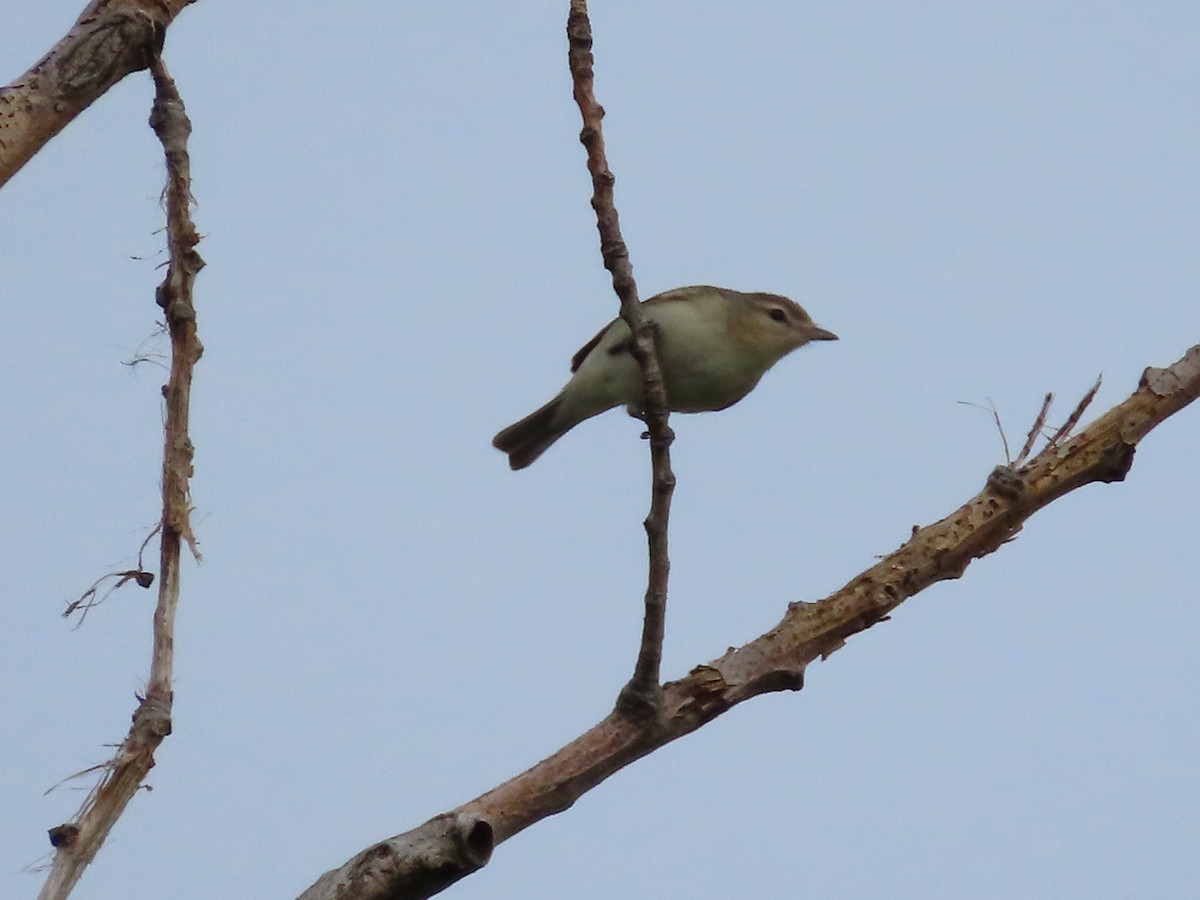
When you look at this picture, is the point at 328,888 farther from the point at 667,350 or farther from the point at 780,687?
the point at 667,350

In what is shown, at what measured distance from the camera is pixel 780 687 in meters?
4.23

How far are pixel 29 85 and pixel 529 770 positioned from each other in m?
2.22

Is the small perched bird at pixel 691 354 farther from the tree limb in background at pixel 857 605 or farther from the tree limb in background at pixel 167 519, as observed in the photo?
the tree limb in background at pixel 167 519

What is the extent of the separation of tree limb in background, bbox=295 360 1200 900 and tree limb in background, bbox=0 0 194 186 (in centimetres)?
206

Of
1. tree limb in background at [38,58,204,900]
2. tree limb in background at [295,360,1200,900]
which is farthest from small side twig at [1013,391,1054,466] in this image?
tree limb in background at [38,58,204,900]

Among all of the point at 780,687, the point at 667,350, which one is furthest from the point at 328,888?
the point at 667,350

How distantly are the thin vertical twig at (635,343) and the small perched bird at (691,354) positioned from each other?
2.34 m

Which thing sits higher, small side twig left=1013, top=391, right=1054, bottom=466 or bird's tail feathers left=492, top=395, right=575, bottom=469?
bird's tail feathers left=492, top=395, right=575, bottom=469

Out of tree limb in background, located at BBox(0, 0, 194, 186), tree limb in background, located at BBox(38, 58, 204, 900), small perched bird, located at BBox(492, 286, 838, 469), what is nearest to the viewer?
tree limb in background, located at BBox(38, 58, 204, 900)

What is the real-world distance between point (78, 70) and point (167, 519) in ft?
4.06

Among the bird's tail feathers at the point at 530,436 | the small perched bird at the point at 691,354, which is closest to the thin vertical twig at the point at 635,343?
the small perched bird at the point at 691,354

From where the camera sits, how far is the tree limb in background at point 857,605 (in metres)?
3.96

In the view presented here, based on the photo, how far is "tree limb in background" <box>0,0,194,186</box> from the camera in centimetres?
376

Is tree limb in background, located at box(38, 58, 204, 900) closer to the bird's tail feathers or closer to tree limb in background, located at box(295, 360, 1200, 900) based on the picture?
tree limb in background, located at box(295, 360, 1200, 900)
